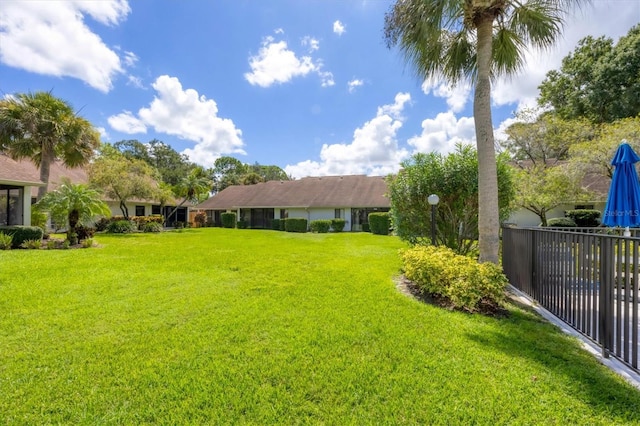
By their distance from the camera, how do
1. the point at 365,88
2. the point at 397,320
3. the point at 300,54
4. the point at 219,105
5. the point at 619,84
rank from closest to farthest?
the point at 397,320
the point at 300,54
the point at 365,88
the point at 619,84
the point at 219,105

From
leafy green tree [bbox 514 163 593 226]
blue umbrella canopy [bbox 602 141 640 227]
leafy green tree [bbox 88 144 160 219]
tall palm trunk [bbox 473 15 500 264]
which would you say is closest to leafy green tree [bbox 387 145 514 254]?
tall palm trunk [bbox 473 15 500 264]

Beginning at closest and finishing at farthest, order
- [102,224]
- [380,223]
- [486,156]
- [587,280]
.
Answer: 1. [587,280]
2. [486,156]
3. [380,223]
4. [102,224]

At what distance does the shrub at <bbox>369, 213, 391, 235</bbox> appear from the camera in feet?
69.4

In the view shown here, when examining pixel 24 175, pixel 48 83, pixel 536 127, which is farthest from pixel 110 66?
pixel 536 127

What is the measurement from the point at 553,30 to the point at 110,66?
1757 centimetres

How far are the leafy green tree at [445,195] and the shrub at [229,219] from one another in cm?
2380

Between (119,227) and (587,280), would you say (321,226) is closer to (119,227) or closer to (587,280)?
(119,227)

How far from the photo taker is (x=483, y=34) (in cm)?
656

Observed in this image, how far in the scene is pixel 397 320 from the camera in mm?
4742

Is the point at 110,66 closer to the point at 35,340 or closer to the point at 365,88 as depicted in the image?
the point at 365,88

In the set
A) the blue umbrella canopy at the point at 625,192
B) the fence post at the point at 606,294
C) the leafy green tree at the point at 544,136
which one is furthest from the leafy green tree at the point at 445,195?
the leafy green tree at the point at 544,136

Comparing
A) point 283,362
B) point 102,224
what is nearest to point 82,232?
point 102,224

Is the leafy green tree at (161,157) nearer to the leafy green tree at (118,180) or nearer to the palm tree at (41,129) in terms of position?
the leafy green tree at (118,180)

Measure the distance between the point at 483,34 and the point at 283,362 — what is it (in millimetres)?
7695
